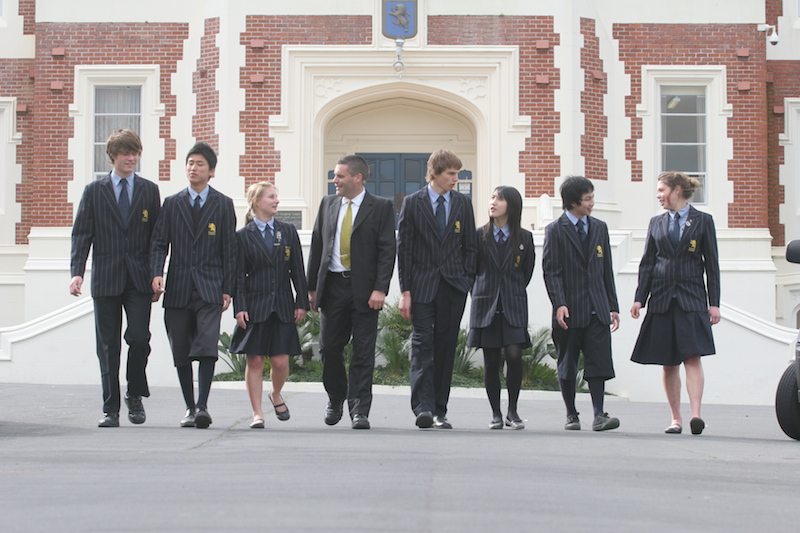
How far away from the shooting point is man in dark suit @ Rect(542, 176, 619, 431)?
8008 mm

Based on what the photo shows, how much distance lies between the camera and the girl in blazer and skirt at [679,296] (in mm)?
8023

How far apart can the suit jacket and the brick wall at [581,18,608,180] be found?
1080 cm

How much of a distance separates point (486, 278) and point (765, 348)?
805 cm

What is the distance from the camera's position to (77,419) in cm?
853

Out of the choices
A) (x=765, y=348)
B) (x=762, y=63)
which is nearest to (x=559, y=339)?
(x=765, y=348)

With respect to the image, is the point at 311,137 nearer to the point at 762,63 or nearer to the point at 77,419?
the point at 762,63

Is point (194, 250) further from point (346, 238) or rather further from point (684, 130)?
point (684, 130)

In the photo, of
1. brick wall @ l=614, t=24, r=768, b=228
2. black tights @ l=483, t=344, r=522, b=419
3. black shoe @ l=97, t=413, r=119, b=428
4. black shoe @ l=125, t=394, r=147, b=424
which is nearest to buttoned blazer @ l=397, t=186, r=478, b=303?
black tights @ l=483, t=344, r=522, b=419

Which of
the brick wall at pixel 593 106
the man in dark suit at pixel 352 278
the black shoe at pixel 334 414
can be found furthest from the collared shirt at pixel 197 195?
the brick wall at pixel 593 106

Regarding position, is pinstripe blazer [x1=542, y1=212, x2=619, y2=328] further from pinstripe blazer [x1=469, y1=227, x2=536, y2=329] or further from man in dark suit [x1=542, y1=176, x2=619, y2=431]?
pinstripe blazer [x1=469, y1=227, x2=536, y2=329]

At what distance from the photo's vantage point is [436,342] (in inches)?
310

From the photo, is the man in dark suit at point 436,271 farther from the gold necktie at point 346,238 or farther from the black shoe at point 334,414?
the black shoe at point 334,414

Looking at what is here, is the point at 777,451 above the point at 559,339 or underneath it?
underneath

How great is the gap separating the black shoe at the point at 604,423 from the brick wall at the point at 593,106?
10.5 meters
